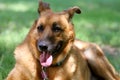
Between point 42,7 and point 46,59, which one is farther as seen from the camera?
point 42,7

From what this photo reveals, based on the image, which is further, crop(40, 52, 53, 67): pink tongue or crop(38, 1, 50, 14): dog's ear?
crop(38, 1, 50, 14): dog's ear

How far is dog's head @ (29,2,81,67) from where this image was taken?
817cm

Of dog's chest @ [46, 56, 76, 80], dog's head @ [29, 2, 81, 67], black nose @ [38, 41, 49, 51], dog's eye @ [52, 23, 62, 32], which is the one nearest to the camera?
black nose @ [38, 41, 49, 51]

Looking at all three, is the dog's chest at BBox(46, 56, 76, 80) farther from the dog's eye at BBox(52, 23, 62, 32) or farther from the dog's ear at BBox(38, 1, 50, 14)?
the dog's ear at BBox(38, 1, 50, 14)

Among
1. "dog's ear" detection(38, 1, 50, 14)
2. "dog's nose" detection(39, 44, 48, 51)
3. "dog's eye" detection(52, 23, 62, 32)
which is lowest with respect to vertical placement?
"dog's nose" detection(39, 44, 48, 51)

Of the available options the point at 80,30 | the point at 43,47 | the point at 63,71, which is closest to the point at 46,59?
the point at 43,47

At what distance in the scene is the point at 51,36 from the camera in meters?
8.26

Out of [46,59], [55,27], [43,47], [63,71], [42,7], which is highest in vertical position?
[42,7]

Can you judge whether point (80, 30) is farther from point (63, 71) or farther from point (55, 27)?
point (55, 27)

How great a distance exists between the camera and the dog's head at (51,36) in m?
8.17

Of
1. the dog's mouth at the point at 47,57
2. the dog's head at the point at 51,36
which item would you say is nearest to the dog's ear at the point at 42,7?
the dog's head at the point at 51,36

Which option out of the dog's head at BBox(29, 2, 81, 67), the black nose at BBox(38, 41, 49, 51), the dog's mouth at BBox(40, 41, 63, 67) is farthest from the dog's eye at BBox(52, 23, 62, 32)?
the black nose at BBox(38, 41, 49, 51)

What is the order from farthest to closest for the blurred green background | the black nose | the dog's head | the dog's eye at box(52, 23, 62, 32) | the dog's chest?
the blurred green background → the dog's chest → the dog's eye at box(52, 23, 62, 32) → the dog's head → the black nose

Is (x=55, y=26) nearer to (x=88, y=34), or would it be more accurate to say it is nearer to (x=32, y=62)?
(x=32, y=62)
